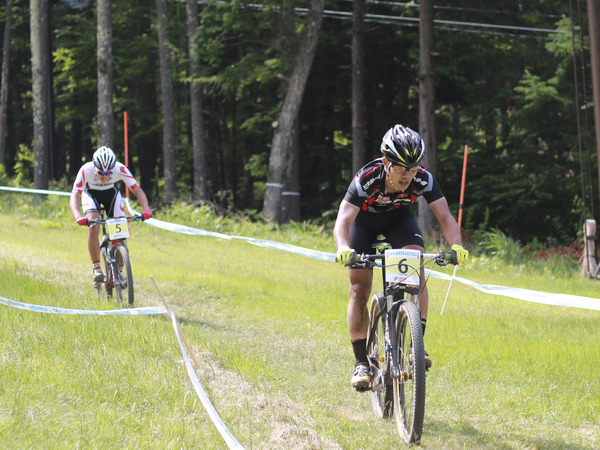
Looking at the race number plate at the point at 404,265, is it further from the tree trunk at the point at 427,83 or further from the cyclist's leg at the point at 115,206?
the tree trunk at the point at 427,83

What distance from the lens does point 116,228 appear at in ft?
31.2

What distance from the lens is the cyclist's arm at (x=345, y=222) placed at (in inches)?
209

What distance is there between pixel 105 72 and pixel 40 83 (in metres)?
3.07

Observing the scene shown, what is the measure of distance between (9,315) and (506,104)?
22969mm

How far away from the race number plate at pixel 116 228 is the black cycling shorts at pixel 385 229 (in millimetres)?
4549

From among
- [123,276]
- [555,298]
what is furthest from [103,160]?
[555,298]

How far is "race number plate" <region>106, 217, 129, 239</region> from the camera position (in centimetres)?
948

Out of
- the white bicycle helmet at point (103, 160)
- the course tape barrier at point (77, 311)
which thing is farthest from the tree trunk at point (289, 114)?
the course tape barrier at point (77, 311)

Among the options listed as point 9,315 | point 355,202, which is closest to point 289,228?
point 9,315

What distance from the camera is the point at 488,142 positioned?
2581cm

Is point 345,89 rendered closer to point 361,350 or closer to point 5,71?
point 5,71

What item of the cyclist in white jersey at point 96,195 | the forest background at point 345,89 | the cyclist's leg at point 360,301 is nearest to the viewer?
the cyclist's leg at point 360,301

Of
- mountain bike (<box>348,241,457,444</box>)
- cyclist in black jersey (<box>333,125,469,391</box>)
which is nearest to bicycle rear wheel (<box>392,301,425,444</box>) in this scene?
mountain bike (<box>348,241,457,444</box>)

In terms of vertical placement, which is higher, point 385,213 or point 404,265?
point 385,213
